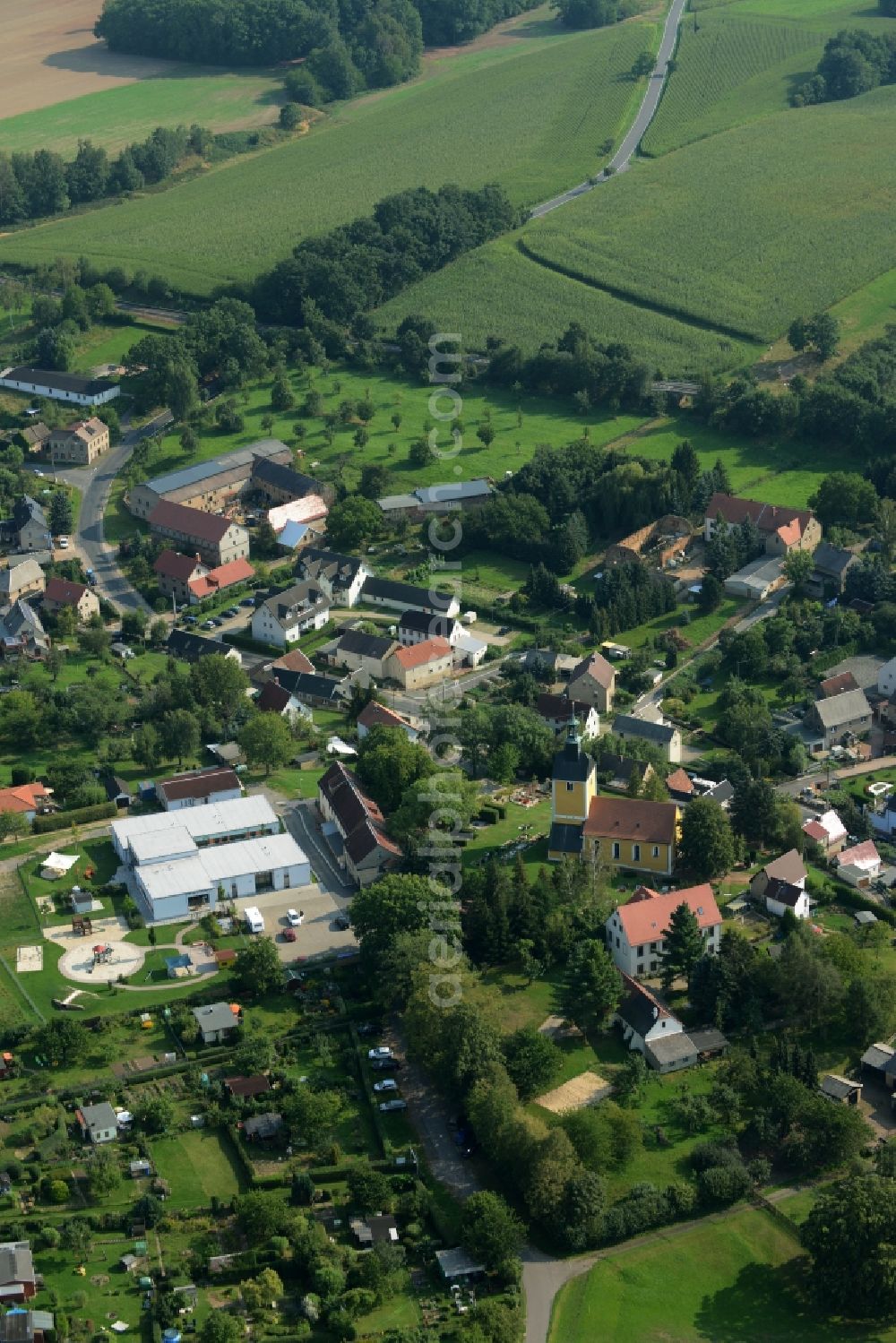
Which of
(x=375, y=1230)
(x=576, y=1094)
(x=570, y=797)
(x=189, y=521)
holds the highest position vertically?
(x=570, y=797)

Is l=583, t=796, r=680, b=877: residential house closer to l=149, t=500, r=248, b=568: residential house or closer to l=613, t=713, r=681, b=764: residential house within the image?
l=613, t=713, r=681, b=764: residential house

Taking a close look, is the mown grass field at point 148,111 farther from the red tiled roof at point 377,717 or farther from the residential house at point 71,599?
the red tiled roof at point 377,717

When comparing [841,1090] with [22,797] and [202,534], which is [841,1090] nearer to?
[22,797]

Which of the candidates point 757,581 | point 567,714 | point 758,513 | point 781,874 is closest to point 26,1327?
point 781,874

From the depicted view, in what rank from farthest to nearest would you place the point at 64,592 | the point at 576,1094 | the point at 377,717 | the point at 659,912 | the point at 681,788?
the point at 64,592
the point at 377,717
the point at 681,788
the point at 659,912
the point at 576,1094

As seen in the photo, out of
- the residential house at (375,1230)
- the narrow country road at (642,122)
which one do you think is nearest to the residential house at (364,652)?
the residential house at (375,1230)

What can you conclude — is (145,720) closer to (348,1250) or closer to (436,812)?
(436,812)
